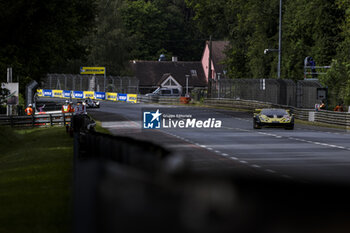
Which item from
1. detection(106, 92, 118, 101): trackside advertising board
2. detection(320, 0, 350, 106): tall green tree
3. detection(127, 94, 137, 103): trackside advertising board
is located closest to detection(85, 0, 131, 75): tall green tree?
detection(106, 92, 118, 101): trackside advertising board

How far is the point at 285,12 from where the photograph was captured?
68500mm

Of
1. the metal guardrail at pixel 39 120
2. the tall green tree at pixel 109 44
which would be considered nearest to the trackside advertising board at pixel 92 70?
the tall green tree at pixel 109 44

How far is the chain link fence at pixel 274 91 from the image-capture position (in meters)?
51.7

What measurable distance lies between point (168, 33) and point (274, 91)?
80.8 metres

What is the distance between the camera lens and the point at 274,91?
57.3 metres

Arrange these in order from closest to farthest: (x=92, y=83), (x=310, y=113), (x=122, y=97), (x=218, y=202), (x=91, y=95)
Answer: (x=218, y=202) < (x=310, y=113) < (x=122, y=97) < (x=91, y=95) < (x=92, y=83)

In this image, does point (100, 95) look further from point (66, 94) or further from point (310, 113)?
point (310, 113)

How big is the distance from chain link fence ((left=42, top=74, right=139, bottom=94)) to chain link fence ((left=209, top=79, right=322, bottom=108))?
19067mm

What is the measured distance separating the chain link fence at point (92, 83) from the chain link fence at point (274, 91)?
19067mm

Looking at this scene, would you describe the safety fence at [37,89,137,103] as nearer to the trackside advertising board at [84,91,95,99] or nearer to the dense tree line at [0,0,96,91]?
the trackside advertising board at [84,91,95,99]

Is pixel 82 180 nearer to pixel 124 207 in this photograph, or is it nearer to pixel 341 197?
pixel 124 207

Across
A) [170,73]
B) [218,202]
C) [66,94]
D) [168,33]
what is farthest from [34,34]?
[168,33]

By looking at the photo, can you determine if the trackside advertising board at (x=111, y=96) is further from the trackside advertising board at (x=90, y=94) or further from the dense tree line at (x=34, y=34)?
the dense tree line at (x=34, y=34)

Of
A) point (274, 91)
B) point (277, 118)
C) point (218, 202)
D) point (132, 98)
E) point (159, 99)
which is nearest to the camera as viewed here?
point (218, 202)
